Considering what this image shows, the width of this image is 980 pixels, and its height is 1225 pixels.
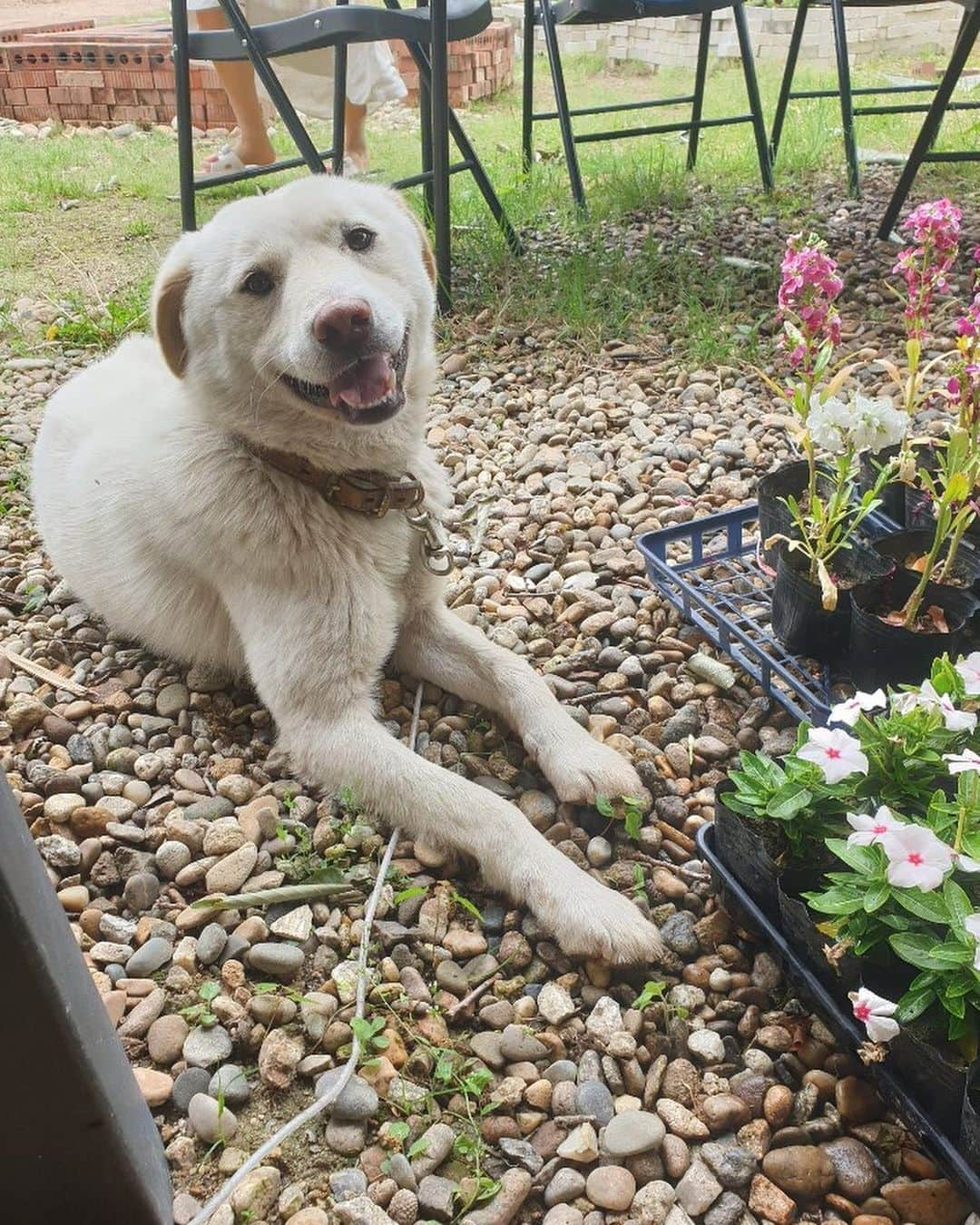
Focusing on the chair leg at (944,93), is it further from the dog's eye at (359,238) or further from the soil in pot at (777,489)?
the dog's eye at (359,238)

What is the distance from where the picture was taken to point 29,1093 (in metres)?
1.04

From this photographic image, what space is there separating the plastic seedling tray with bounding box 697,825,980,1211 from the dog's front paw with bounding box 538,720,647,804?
8.0 inches

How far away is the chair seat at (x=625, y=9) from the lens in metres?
4.62

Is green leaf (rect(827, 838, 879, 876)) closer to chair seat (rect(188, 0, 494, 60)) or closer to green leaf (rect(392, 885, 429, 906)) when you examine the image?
green leaf (rect(392, 885, 429, 906))

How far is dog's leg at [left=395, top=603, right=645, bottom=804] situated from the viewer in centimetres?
195

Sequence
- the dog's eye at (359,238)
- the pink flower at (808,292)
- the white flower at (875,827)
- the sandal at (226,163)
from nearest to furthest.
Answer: the white flower at (875,827) → the pink flower at (808,292) → the dog's eye at (359,238) → the sandal at (226,163)

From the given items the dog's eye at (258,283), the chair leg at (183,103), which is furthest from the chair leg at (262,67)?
the dog's eye at (258,283)

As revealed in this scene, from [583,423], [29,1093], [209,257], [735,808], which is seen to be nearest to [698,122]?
[583,423]

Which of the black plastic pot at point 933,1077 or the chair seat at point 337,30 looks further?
the chair seat at point 337,30

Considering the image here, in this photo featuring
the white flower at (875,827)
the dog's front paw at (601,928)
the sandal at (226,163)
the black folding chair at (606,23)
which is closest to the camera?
the white flower at (875,827)

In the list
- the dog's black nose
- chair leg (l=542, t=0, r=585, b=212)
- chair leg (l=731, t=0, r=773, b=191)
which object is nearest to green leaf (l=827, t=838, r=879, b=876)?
the dog's black nose

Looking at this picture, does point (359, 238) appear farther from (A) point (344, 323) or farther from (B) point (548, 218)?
(B) point (548, 218)

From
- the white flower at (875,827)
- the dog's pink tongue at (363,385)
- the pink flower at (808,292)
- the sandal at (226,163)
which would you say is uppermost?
the pink flower at (808,292)

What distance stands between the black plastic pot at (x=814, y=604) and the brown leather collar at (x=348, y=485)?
0.86 metres
